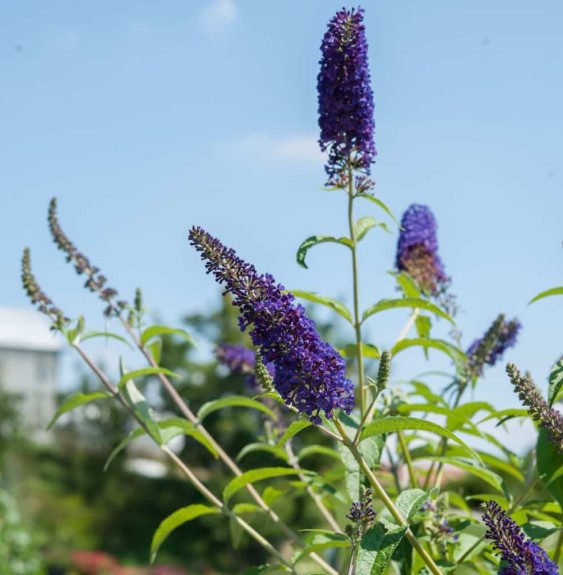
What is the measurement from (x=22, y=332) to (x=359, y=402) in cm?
3125

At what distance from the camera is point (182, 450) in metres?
19.3

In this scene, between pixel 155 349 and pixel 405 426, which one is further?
pixel 155 349

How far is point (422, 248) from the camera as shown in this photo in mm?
2312

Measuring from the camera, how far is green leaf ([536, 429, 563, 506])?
1.51 m

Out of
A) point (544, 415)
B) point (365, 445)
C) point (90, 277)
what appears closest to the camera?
point (544, 415)

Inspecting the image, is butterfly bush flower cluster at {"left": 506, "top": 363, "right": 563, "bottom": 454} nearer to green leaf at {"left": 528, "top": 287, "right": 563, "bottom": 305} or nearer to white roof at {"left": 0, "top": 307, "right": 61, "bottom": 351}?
green leaf at {"left": 528, "top": 287, "right": 563, "bottom": 305}

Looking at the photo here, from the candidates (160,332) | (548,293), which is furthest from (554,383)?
(160,332)

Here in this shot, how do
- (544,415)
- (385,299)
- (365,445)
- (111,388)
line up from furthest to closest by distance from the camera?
(111,388) < (385,299) < (365,445) < (544,415)

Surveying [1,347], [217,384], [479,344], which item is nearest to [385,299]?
[479,344]

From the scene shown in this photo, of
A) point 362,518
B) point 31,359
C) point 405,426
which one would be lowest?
point 31,359

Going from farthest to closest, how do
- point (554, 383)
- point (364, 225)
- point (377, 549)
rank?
point (364, 225) → point (554, 383) → point (377, 549)

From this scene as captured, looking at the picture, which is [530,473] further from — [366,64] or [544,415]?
[366,64]

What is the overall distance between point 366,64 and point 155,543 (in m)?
1.13

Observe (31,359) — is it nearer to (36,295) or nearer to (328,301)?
(36,295)
